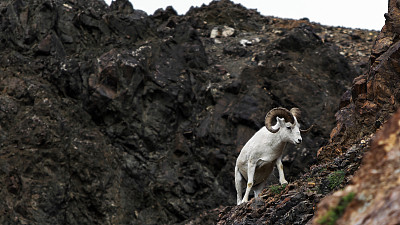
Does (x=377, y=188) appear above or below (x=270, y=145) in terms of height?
below

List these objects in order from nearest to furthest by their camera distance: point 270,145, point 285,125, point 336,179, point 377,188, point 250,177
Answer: point 377,188 → point 336,179 → point 285,125 → point 270,145 → point 250,177

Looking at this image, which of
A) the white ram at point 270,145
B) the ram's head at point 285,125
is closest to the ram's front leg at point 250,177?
the white ram at point 270,145

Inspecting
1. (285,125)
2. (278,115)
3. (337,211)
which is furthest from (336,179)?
(337,211)

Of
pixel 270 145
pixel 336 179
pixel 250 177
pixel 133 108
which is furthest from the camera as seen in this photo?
pixel 133 108

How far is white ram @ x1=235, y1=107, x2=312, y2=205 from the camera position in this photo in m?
13.2

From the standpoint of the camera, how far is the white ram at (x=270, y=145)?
13.2 meters

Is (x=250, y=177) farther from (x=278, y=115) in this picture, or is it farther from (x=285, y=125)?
(x=278, y=115)

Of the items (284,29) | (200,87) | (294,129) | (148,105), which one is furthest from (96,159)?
(284,29)

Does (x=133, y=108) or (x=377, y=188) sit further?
(x=133, y=108)

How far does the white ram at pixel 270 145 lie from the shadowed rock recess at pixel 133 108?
27.7 feet

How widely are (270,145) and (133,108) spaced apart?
16.5 metres

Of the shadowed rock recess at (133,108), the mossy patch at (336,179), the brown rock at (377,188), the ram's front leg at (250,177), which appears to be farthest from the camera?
the shadowed rock recess at (133,108)

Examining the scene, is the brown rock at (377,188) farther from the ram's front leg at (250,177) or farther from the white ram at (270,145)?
the ram's front leg at (250,177)

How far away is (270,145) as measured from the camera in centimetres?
1345
